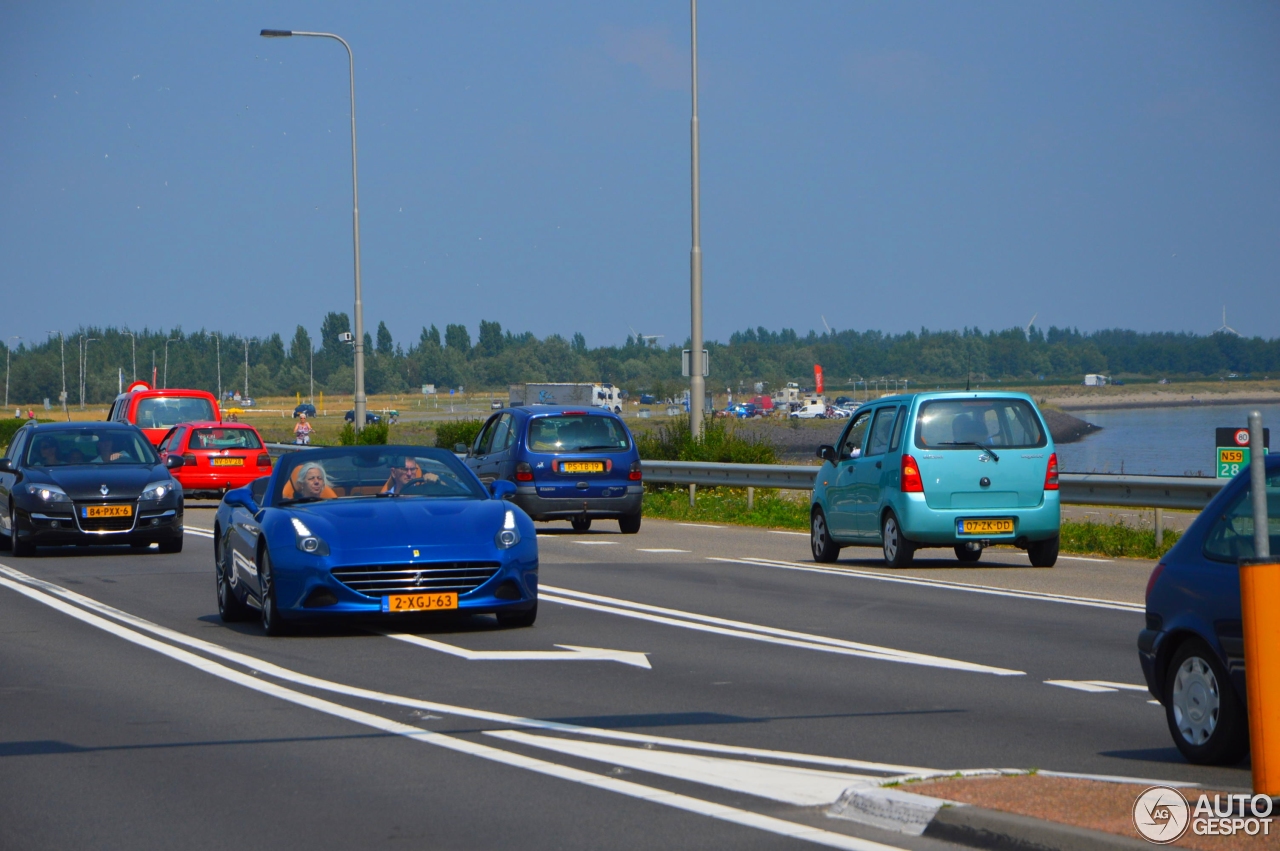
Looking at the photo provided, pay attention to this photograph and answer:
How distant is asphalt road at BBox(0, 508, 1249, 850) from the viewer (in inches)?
243

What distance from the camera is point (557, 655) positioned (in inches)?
420

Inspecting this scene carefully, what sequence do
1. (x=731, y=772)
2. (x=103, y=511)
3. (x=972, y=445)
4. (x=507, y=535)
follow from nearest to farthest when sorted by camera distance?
(x=731, y=772) → (x=507, y=535) → (x=972, y=445) → (x=103, y=511)

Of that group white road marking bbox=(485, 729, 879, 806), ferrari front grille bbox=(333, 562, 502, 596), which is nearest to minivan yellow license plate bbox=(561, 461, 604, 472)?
ferrari front grille bbox=(333, 562, 502, 596)

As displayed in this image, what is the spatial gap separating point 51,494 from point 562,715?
12.4m

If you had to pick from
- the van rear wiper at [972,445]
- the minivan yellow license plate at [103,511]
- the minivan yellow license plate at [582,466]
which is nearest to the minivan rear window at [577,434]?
the minivan yellow license plate at [582,466]

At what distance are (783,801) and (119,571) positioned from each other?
13066mm

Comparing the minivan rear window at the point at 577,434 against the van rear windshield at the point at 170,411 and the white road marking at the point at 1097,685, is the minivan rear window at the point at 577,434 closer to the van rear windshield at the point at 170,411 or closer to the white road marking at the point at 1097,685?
the white road marking at the point at 1097,685


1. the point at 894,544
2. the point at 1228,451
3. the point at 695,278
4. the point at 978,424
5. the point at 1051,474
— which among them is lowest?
the point at 894,544

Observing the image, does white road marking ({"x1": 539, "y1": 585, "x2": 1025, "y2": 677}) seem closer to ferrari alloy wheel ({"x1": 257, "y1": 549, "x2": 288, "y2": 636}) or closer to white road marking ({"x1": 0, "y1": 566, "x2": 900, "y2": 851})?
ferrari alloy wheel ({"x1": 257, "y1": 549, "x2": 288, "y2": 636})

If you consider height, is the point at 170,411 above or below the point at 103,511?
above

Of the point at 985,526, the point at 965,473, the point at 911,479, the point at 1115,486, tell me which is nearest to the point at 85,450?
the point at 911,479

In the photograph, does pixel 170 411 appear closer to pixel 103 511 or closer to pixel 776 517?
pixel 776 517

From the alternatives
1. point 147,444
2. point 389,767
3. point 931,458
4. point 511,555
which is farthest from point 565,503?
point 389,767

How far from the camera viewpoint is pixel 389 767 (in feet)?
23.4
